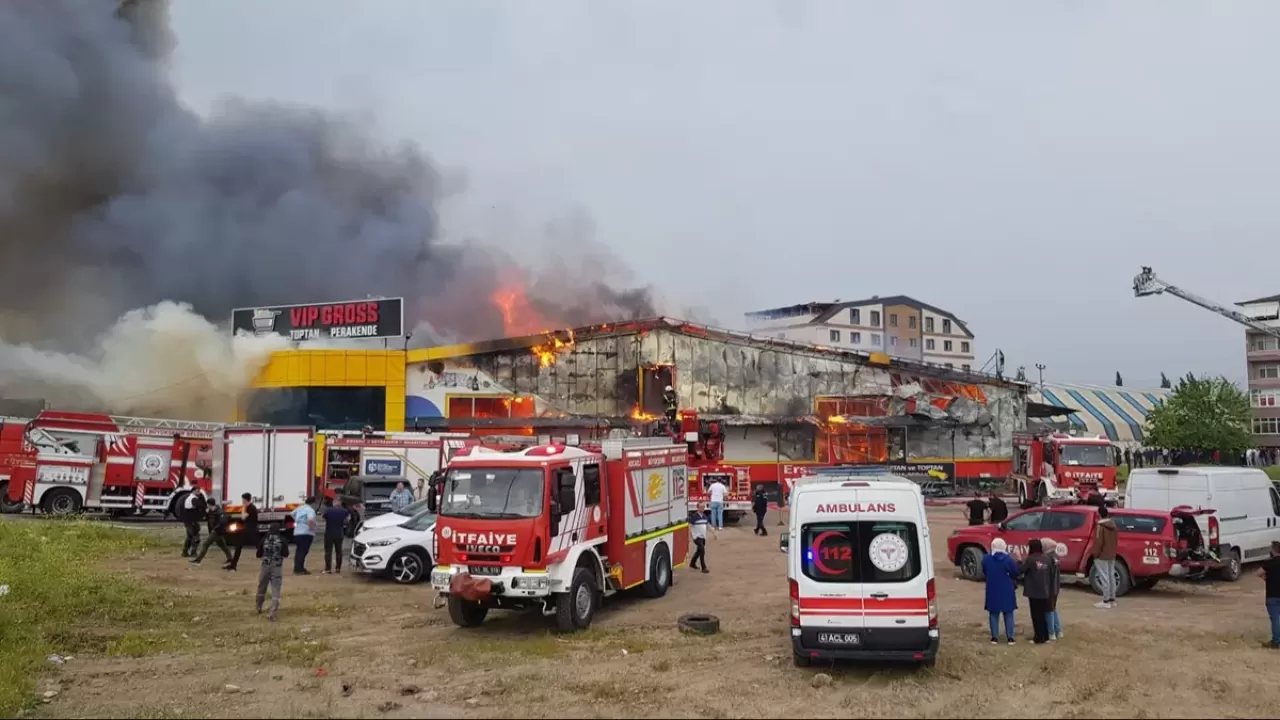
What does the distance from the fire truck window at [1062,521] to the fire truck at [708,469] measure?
13.0 m

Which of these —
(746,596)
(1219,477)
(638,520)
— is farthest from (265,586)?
(1219,477)

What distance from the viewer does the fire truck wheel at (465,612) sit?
1285 cm

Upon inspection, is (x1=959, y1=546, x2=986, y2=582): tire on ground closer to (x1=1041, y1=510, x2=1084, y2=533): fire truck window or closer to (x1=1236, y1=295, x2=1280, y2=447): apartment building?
(x1=1041, y1=510, x2=1084, y2=533): fire truck window

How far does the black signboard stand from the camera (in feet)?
131

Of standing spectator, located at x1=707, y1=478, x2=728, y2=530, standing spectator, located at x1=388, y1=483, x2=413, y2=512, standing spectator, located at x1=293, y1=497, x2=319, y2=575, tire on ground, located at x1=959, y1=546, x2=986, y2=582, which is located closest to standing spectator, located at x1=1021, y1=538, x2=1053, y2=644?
tire on ground, located at x1=959, y1=546, x2=986, y2=582

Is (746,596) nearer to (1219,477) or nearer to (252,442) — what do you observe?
(1219,477)

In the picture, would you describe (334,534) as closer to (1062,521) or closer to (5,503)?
(1062,521)

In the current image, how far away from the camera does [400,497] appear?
909 inches

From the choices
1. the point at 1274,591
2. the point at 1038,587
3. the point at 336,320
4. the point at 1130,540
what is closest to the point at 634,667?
the point at 1038,587

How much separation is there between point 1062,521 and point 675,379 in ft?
77.2

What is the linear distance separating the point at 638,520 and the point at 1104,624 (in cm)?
720

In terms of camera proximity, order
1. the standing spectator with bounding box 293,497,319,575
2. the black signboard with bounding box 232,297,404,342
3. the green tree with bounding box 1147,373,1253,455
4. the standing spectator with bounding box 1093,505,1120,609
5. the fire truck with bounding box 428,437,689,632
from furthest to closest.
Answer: the green tree with bounding box 1147,373,1253,455 → the black signboard with bounding box 232,297,404,342 → the standing spectator with bounding box 293,497,319,575 → the standing spectator with bounding box 1093,505,1120,609 → the fire truck with bounding box 428,437,689,632

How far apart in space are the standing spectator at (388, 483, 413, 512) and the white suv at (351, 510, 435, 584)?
4.92 meters

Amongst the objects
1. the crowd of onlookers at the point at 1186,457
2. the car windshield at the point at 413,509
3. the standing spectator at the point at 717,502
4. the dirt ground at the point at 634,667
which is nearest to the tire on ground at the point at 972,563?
the dirt ground at the point at 634,667
